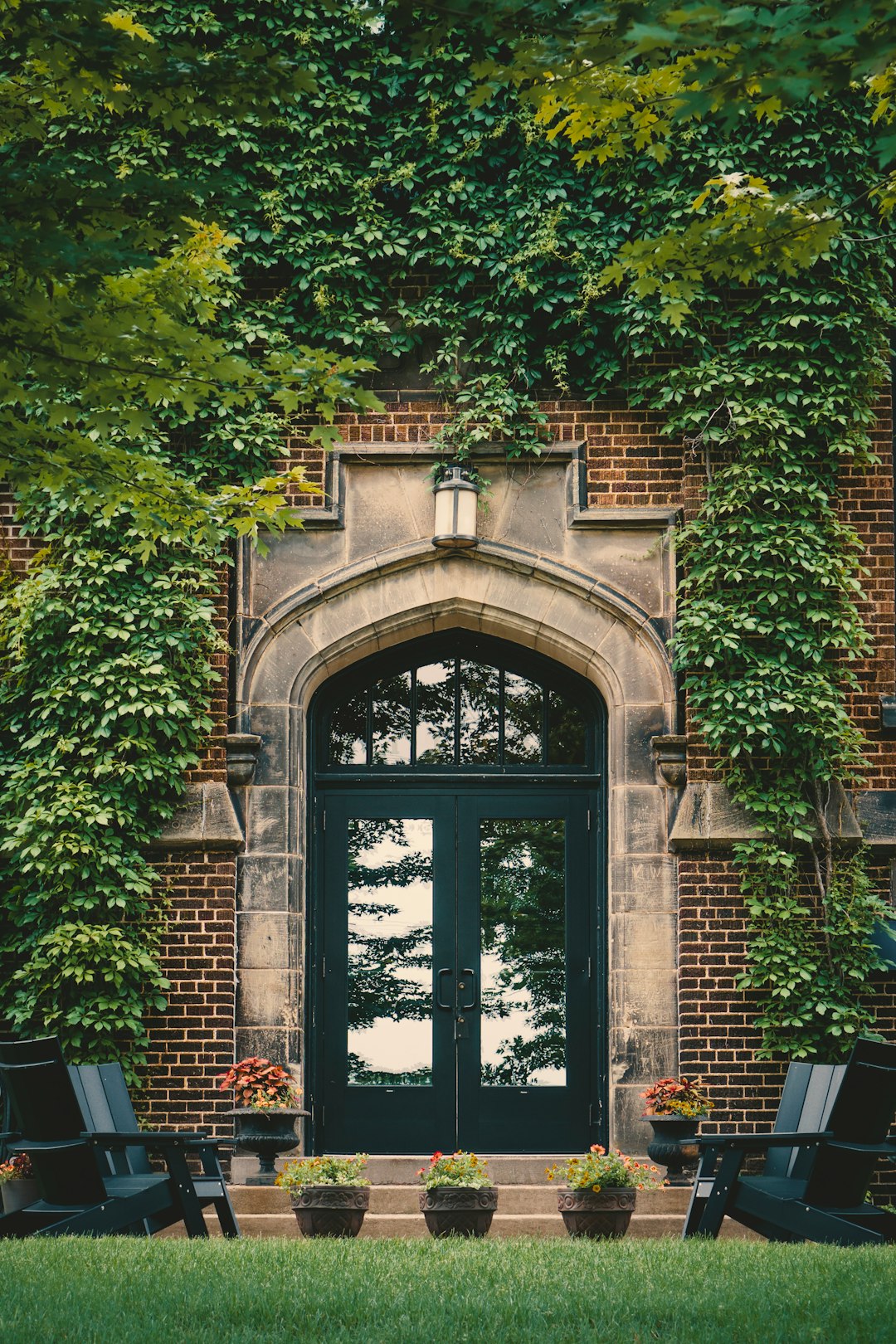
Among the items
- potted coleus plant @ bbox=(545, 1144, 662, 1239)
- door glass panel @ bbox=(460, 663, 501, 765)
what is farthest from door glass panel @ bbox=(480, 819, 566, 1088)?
potted coleus plant @ bbox=(545, 1144, 662, 1239)

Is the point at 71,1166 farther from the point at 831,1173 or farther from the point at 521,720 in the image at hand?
the point at 521,720

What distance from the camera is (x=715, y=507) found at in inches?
378

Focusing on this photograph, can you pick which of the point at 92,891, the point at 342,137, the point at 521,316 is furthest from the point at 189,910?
the point at 342,137

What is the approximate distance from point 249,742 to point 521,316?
342cm

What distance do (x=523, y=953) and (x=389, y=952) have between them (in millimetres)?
924

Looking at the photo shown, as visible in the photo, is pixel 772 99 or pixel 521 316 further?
pixel 521 316

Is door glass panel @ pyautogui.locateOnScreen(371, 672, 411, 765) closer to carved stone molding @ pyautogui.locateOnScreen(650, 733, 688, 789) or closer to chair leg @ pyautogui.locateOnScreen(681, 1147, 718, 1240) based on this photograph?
carved stone molding @ pyautogui.locateOnScreen(650, 733, 688, 789)

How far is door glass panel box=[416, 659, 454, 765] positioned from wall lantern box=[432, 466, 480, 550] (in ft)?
3.45

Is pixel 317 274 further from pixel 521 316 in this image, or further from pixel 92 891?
pixel 92 891

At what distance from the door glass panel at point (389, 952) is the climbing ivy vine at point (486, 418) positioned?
1.46 meters

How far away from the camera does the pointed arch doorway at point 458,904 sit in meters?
9.82

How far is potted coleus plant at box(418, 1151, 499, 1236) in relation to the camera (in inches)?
292

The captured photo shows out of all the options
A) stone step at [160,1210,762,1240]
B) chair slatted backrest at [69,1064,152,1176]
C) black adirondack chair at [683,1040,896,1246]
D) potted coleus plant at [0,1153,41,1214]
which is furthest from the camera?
potted coleus plant at [0,1153,41,1214]

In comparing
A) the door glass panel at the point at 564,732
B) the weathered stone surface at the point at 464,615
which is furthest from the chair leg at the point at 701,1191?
the door glass panel at the point at 564,732
